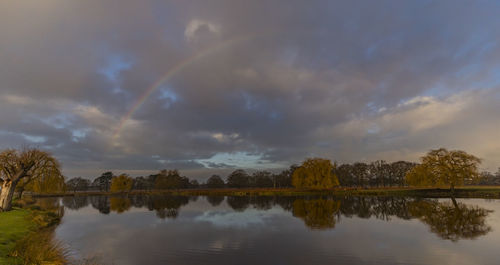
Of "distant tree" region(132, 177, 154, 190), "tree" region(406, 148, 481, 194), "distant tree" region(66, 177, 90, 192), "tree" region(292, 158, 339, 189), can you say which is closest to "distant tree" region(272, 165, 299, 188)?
A: "tree" region(292, 158, 339, 189)

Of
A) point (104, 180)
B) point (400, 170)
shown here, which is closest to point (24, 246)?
point (400, 170)

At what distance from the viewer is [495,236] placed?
20828 mm

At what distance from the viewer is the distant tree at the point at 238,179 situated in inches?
5728

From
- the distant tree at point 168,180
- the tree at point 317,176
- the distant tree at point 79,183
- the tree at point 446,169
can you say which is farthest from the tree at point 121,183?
the tree at point 446,169

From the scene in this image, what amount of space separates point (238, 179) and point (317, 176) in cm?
7464

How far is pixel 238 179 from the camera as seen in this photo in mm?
145375

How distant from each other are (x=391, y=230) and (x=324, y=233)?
6.69 m

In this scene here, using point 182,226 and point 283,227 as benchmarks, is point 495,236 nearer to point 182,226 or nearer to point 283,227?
point 283,227

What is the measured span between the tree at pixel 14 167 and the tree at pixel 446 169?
7732cm

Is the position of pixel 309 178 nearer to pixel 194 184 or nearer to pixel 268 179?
pixel 268 179

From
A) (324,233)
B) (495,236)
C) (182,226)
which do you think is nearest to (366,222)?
(324,233)

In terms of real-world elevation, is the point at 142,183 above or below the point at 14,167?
below

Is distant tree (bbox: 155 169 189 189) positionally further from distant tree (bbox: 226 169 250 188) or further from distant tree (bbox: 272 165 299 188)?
distant tree (bbox: 272 165 299 188)

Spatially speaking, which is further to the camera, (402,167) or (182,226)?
(402,167)
